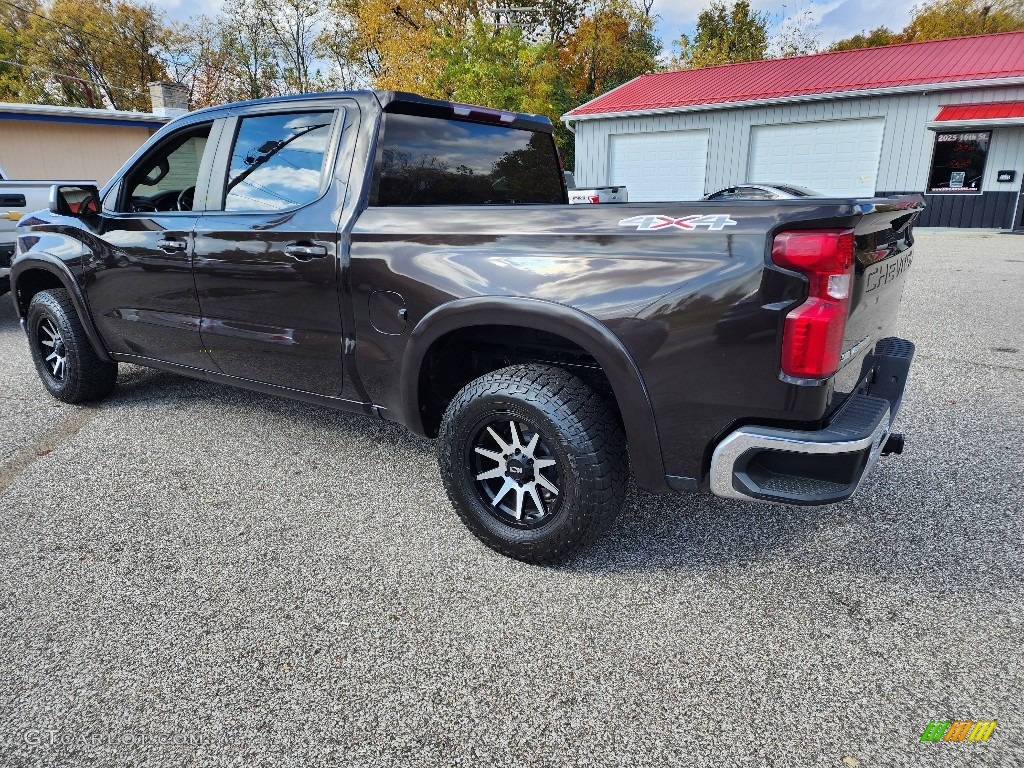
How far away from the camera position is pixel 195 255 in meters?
3.54

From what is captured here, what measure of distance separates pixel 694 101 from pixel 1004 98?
305 inches

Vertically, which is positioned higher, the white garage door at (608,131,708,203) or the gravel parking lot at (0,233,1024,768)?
the white garage door at (608,131,708,203)

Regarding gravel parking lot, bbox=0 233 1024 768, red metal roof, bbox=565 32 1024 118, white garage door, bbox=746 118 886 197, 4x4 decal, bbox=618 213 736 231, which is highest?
red metal roof, bbox=565 32 1024 118

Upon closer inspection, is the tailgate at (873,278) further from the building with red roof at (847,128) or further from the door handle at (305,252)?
the building with red roof at (847,128)

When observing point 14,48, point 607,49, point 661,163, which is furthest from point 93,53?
point 661,163

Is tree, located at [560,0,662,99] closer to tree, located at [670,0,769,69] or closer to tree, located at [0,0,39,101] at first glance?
tree, located at [670,0,769,69]

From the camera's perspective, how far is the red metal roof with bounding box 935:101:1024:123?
16.1 metres

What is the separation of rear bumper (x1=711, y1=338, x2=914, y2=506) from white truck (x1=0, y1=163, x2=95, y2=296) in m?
7.53

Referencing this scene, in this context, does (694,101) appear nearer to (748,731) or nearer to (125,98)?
(748,731)

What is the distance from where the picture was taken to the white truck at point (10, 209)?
7.04m

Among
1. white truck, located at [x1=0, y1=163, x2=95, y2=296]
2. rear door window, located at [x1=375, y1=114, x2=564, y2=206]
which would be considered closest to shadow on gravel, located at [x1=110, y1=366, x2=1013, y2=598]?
rear door window, located at [x1=375, y1=114, x2=564, y2=206]

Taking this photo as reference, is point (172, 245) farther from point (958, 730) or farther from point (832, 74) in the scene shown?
point (832, 74)

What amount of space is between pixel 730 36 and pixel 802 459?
4044 centimetres

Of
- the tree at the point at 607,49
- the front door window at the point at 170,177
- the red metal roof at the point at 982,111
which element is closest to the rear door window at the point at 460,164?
the front door window at the point at 170,177
